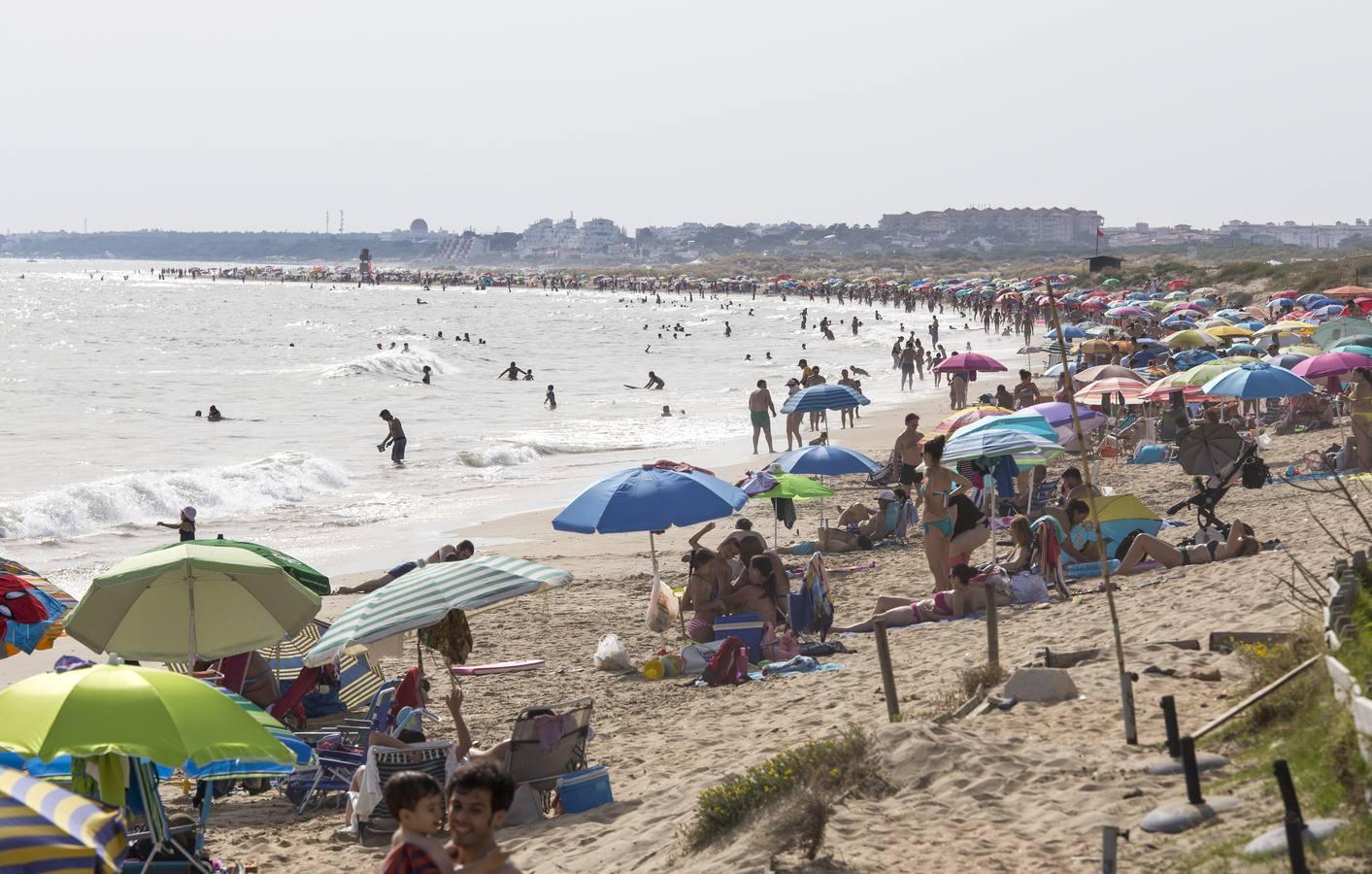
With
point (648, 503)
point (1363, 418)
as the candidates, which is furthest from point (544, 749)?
point (1363, 418)

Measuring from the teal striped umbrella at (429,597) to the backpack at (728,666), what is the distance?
77.6 inches

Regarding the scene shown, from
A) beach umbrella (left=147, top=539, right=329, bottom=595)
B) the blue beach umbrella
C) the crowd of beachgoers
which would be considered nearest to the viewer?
the crowd of beachgoers

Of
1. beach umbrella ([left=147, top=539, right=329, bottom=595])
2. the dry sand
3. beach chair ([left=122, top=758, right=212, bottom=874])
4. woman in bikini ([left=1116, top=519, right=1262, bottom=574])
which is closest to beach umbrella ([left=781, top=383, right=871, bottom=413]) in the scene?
the dry sand

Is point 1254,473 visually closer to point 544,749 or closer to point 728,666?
point 728,666

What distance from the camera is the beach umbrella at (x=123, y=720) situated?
16.0 feet

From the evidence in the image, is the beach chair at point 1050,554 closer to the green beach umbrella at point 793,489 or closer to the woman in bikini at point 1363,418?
the green beach umbrella at point 793,489

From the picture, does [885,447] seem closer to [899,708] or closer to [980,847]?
[899,708]

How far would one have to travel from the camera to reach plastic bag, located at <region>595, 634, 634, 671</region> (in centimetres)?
943

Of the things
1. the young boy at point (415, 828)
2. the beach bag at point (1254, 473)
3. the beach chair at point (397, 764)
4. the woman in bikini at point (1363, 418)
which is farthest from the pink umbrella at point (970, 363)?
the young boy at point (415, 828)

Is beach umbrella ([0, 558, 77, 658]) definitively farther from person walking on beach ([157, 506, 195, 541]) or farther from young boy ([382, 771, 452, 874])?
young boy ([382, 771, 452, 874])

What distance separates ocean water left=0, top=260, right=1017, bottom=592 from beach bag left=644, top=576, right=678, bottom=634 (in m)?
5.71

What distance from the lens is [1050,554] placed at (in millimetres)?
9859

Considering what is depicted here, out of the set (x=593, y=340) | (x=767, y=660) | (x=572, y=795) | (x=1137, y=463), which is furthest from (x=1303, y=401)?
(x=593, y=340)

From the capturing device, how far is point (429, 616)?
665 centimetres
